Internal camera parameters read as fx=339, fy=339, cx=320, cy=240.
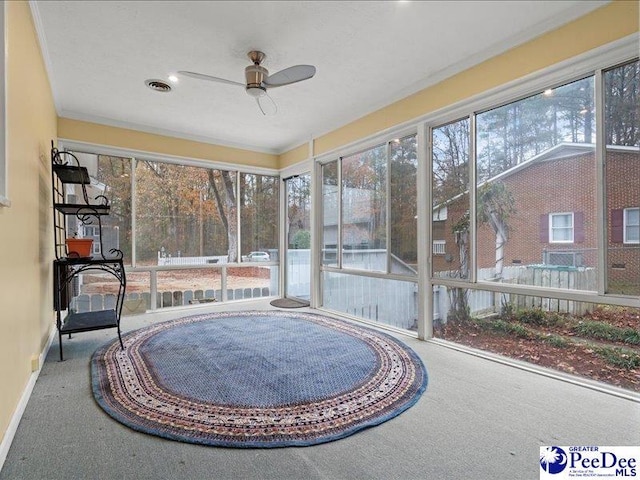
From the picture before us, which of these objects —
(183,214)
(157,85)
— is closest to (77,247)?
(157,85)

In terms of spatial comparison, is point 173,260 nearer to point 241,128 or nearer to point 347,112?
point 241,128

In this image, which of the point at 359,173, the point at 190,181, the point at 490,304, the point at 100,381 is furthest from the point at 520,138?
the point at 190,181

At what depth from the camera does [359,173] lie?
4551mm

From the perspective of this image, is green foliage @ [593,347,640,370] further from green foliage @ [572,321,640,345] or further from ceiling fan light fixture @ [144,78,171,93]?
ceiling fan light fixture @ [144,78,171,93]

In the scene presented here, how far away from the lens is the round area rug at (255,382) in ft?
6.17

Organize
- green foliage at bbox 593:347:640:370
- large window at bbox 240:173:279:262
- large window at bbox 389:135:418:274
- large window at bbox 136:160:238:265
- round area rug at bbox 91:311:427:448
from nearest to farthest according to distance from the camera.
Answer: round area rug at bbox 91:311:427:448, green foliage at bbox 593:347:640:370, large window at bbox 389:135:418:274, large window at bbox 136:160:238:265, large window at bbox 240:173:279:262

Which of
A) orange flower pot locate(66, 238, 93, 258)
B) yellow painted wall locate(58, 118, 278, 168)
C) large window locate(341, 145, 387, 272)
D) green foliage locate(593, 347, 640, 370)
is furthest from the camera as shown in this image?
yellow painted wall locate(58, 118, 278, 168)

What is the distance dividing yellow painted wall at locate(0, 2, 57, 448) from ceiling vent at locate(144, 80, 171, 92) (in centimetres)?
86

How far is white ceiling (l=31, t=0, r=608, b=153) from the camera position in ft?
7.88

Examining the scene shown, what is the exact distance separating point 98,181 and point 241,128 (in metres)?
2.06

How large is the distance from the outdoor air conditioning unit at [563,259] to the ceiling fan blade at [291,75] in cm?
233

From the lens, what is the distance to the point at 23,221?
7.32 feet

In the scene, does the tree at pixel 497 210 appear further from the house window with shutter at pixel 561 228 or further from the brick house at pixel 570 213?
the house window with shutter at pixel 561 228

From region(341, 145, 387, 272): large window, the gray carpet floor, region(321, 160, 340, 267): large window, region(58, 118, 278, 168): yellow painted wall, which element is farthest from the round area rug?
region(58, 118, 278, 168): yellow painted wall
